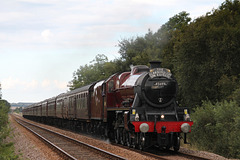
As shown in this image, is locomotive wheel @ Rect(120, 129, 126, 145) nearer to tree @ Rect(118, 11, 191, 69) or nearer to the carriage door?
the carriage door

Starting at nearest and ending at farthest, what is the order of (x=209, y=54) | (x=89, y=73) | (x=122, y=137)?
(x=122, y=137) < (x=209, y=54) < (x=89, y=73)

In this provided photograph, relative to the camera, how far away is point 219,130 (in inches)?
719

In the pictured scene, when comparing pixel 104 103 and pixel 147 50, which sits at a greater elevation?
pixel 147 50

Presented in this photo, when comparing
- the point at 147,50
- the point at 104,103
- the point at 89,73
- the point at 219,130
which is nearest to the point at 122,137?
the point at 104,103

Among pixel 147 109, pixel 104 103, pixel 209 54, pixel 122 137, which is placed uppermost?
pixel 209 54

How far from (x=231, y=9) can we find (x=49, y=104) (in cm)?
2643

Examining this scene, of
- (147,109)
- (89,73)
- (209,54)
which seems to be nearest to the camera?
(147,109)

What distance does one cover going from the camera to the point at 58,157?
13492 millimetres

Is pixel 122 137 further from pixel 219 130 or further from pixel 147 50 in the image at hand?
pixel 147 50

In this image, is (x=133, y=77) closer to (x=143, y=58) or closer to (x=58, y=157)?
(x=58, y=157)

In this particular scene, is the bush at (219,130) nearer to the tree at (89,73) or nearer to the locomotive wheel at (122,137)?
the locomotive wheel at (122,137)

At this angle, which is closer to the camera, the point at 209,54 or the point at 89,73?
the point at 209,54

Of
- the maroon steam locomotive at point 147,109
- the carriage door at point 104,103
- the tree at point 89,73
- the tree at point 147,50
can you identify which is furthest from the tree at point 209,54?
the tree at point 89,73

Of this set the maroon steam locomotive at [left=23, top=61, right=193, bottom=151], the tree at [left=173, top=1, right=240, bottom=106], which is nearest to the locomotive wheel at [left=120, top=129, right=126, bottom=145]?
the maroon steam locomotive at [left=23, top=61, right=193, bottom=151]
